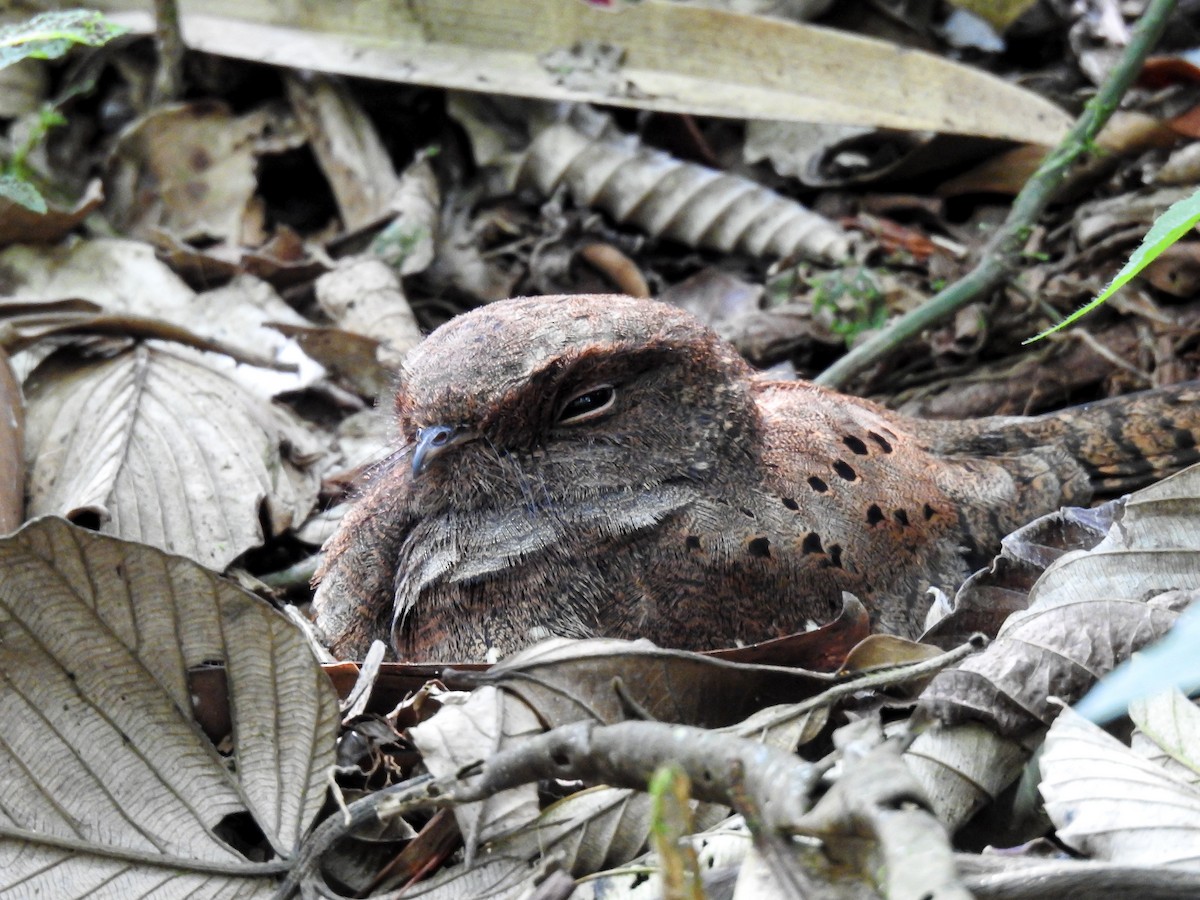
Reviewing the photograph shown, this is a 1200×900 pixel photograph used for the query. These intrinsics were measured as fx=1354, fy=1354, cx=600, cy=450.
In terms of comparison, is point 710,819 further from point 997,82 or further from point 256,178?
point 256,178

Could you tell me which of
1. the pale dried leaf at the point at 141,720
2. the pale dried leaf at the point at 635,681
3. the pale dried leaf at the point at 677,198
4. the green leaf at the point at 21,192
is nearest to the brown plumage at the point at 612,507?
the pale dried leaf at the point at 635,681

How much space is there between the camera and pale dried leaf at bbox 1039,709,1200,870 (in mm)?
1914

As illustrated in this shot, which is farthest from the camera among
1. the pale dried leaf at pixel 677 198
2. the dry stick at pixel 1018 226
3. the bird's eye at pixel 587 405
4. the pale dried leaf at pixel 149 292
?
the pale dried leaf at pixel 677 198

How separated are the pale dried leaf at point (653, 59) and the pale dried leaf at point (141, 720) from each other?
10.7 ft

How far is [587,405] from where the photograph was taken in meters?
3.15

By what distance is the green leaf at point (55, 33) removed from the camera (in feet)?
10.6

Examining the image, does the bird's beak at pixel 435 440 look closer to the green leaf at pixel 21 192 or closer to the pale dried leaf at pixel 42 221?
the green leaf at pixel 21 192

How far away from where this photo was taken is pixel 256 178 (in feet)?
18.0

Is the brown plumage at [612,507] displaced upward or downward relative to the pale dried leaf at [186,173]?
upward

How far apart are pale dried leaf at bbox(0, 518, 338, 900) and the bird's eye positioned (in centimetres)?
93

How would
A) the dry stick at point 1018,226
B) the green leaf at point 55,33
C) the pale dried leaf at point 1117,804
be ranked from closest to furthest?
1. the pale dried leaf at point 1117,804
2. the green leaf at point 55,33
3. the dry stick at point 1018,226

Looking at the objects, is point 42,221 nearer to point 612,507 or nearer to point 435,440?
point 435,440

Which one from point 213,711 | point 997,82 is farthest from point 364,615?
point 997,82

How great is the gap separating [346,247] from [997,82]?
2.55 m
